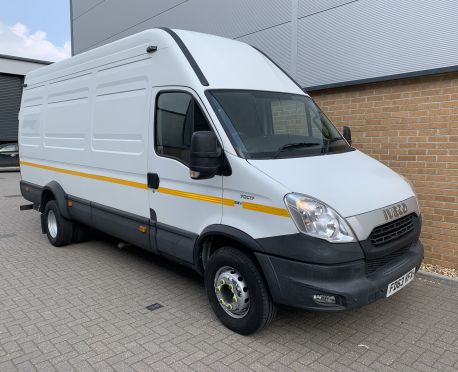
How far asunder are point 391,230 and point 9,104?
26275 mm

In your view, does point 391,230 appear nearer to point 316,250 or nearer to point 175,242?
point 316,250

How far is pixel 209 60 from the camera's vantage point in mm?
4090

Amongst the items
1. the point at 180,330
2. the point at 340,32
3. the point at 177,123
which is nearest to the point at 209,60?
the point at 177,123

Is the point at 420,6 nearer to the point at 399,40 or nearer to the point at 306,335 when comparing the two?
the point at 399,40

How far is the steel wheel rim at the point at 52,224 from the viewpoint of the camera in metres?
6.54

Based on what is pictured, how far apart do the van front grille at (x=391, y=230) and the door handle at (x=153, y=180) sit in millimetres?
2170

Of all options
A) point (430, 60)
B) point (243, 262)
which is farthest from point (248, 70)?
point (430, 60)

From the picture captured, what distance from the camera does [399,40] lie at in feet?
17.6

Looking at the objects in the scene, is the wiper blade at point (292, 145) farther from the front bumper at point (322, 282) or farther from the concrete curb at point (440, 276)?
the concrete curb at point (440, 276)

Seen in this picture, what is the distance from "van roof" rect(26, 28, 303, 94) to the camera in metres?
3.96

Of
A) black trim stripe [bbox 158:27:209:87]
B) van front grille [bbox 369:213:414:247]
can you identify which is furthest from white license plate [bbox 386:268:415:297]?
black trim stripe [bbox 158:27:209:87]

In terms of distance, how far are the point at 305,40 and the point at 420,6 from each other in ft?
5.80

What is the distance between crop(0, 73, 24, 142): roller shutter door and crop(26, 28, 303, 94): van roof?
905 inches

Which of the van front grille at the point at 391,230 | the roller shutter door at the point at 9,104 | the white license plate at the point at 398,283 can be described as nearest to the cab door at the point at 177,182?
the van front grille at the point at 391,230
